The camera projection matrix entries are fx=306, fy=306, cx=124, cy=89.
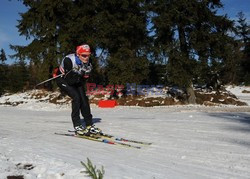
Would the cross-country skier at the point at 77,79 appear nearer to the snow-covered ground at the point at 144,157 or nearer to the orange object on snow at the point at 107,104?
the snow-covered ground at the point at 144,157

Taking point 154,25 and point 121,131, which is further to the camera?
point 154,25

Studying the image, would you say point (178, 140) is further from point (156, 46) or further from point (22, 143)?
point (156, 46)

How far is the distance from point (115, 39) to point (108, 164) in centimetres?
1685

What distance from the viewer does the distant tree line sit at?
18953 mm

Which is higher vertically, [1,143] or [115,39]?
[115,39]

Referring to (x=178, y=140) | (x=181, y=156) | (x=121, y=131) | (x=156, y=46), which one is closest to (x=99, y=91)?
(x=156, y=46)

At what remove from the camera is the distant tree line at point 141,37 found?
62.2 ft

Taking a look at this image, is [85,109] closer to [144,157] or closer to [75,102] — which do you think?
[75,102]

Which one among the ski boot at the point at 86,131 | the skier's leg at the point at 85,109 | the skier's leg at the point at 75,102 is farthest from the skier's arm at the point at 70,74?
the ski boot at the point at 86,131

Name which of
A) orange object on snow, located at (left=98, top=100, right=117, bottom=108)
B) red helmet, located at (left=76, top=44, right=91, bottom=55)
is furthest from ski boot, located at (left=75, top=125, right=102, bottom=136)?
orange object on snow, located at (left=98, top=100, right=117, bottom=108)

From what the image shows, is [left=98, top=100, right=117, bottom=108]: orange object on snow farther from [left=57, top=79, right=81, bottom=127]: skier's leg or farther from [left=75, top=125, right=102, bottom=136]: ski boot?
[left=75, top=125, right=102, bottom=136]: ski boot

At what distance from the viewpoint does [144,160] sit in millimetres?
4996

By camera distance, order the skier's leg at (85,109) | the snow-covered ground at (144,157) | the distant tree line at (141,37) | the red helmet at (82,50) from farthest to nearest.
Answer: the distant tree line at (141,37) < the skier's leg at (85,109) < the red helmet at (82,50) < the snow-covered ground at (144,157)

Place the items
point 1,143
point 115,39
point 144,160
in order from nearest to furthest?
point 144,160
point 1,143
point 115,39
